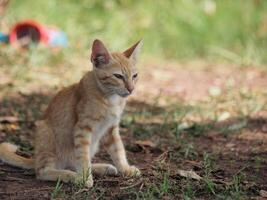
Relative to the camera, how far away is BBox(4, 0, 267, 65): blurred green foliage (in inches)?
372

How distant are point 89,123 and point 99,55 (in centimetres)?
45

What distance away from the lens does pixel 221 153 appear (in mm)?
5195

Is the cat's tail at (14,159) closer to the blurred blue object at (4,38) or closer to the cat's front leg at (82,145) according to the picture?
the cat's front leg at (82,145)

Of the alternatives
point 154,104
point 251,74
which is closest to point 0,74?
point 154,104

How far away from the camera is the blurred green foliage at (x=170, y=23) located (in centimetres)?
944

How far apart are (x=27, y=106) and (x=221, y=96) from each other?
2142mm

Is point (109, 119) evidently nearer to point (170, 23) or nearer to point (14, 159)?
point (14, 159)

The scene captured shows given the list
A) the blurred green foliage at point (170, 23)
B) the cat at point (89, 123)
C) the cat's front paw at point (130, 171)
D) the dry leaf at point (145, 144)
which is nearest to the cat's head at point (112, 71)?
the cat at point (89, 123)

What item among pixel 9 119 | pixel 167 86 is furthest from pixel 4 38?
pixel 9 119

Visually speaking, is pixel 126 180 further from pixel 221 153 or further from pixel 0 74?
pixel 0 74

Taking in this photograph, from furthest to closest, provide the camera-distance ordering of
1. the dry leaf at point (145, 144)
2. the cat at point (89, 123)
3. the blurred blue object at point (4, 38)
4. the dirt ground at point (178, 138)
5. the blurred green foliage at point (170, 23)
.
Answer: the blurred green foliage at point (170, 23), the blurred blue object at point (4, 38), the dry leaf at point (145, 144), the cat at point (89, 123), the dirt ground at point (178, 138)

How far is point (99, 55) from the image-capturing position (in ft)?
14.8

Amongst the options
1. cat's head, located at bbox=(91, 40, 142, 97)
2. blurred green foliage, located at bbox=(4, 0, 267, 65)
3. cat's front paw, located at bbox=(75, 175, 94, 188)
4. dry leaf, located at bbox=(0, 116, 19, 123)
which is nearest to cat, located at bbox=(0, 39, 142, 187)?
cat's head, located at bbox=(91, 40, 142, 97)

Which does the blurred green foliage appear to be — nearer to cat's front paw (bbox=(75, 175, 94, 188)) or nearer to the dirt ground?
the dirt ground
